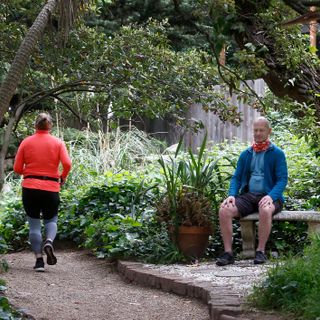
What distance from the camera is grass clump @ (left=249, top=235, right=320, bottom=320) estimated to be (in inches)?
198

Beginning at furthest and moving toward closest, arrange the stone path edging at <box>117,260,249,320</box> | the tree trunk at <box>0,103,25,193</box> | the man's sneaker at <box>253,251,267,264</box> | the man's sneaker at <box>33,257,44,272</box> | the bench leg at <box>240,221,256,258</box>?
the man's sneaker at <box>33,257,44,272</box>
the bench leg at <box>240,221,256,258</box>
the man's sneaker at <box>253,251,267,264</box>
the tree trunk at <box>0,103,25,193</box>
the stone path edging at <box>117,260,249,320</box>

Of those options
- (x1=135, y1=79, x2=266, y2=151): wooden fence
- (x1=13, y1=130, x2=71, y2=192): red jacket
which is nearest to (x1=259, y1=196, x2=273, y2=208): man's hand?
(x1=13, y1=130, x2=71, y2=192): red jacket

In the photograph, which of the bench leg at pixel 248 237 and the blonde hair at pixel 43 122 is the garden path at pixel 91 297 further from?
the blonde hair at pixel 43 122

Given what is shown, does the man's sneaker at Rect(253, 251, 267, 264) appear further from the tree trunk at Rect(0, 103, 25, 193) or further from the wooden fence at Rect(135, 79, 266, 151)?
the wooden fence at Rect(135, 79, 266, 151)

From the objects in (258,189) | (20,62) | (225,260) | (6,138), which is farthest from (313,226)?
(20,62)

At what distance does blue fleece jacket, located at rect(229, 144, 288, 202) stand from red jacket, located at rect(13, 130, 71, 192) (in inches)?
73.7

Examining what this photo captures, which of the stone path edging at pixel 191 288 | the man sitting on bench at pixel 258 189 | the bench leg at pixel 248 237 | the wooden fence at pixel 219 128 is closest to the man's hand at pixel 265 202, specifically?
the man sitting on bench at pixel 258 189

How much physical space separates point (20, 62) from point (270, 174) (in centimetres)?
316

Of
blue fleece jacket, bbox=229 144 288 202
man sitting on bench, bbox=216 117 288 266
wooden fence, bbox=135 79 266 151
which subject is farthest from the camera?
wooden fence, bbox=135 79 266 151

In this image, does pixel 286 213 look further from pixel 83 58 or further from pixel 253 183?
pixel 83 58

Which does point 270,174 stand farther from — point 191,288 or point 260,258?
point 191,288

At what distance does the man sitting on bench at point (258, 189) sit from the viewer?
8.19m

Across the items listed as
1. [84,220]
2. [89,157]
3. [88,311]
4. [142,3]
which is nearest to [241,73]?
[88,311]

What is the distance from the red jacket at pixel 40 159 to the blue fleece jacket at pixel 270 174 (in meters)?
1.87
